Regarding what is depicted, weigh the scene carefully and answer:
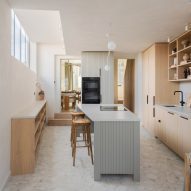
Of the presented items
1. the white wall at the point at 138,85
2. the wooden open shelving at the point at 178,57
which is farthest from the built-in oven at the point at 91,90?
the wooden open shelving at the point at 178,57

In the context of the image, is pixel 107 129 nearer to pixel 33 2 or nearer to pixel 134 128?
pixel 134 128

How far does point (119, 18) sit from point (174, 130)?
2244 mm

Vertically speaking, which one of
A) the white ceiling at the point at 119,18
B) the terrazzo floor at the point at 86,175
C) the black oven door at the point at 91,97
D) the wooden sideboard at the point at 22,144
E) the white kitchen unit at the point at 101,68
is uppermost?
the white ceiling at the point at 119,18

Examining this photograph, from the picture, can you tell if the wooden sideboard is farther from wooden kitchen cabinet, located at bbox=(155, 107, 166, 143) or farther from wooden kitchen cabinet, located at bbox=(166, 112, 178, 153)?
wooden kitchen cabinet, located at bbox=(155, 107, 166, 143)

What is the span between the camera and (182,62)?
4.36 metres

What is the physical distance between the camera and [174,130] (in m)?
3.85

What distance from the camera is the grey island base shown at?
2840 mm

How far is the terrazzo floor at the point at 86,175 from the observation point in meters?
2.71

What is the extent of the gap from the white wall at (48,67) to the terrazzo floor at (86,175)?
3234 millimetres

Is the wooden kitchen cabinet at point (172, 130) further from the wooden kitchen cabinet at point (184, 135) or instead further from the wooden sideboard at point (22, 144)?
the wooden sideboard at point (22, 144)

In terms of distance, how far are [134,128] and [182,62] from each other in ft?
7.57

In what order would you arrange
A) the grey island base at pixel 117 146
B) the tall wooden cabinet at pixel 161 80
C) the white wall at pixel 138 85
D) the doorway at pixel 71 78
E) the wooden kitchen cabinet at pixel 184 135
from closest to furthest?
the grey island base at pixel 117 146
the wooden kitchen cabinet at pixel 184 135
the tall wooden cabinet at pixel 161 80
the white wall at pixel 138 85
the doorway at pixel 71 78

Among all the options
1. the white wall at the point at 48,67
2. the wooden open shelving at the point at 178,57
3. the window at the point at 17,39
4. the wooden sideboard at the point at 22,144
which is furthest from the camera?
the white wall at the point at 48,67

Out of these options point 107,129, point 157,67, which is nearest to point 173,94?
point 157,67
